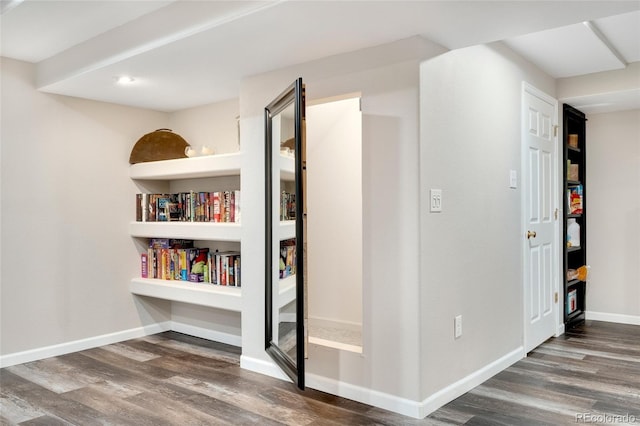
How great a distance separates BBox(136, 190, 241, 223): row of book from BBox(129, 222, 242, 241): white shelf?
0.32 ft

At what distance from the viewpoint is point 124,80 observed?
11.7 feet

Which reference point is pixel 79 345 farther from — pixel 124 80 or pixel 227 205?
pixel 124 80

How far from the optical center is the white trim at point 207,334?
A: 4160 millimetres

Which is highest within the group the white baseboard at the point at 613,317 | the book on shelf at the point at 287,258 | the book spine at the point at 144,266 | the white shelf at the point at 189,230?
the white shelf at the point at 189,230

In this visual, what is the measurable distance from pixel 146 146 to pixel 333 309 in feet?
7.04

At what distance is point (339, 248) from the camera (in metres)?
4.02

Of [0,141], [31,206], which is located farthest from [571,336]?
[0,141]

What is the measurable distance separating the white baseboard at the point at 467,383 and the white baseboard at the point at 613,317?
1762 millimetres

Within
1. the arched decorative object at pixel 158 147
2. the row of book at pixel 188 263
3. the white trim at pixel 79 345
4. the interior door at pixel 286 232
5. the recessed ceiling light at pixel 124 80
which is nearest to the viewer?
the interior door at pixel 286 232

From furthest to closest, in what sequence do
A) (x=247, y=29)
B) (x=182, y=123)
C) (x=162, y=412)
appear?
(x=182, y=123)
(x=162, y=412)
(x=247, y=29)

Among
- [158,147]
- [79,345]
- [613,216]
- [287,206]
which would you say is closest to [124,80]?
[158,147]

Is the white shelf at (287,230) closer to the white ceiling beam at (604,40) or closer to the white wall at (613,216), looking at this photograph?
the white ceiling beam at (604,40)

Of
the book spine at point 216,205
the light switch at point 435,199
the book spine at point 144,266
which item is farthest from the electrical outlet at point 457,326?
the book spine at point 144,266

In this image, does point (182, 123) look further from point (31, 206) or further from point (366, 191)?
point (366, 191)
